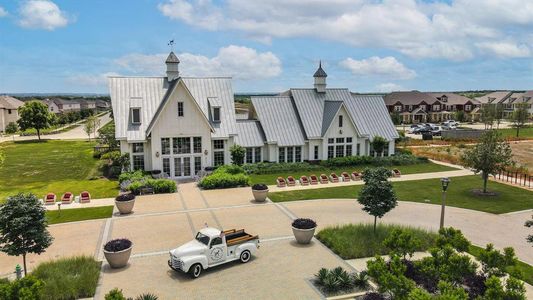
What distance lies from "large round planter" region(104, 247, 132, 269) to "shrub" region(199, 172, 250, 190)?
15951 millimetres

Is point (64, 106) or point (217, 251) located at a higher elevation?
point (64, 106)

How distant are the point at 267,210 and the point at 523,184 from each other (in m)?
24.2

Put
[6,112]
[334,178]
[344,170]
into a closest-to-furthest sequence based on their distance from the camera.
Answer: [334,178], [344,170], [6,112]

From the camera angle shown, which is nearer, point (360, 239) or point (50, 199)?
point (360, 239)

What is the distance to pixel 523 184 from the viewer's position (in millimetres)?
36156

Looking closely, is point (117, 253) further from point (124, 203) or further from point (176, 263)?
point (124, 203)

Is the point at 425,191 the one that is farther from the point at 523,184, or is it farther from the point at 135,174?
the point at 135,174

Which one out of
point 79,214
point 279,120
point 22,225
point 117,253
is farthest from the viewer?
point 279,120

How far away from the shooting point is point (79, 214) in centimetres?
2730

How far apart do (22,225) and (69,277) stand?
282cm

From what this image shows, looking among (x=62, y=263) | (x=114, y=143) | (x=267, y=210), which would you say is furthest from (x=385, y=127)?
(x=62, y=263)

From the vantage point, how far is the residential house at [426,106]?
Result: 107m

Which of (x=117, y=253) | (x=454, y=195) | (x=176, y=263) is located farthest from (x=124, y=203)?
(x=454, y=195)

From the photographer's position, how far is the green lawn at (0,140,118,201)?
114 ft
